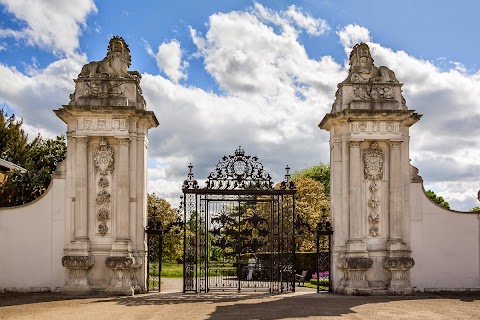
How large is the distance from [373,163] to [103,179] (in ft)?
24.7

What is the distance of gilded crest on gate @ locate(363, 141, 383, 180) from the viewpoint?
1605 cm

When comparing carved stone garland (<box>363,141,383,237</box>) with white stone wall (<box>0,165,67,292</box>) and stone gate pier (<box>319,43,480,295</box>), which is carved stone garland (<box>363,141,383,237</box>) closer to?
stone gate pier (<box>319,43,480,295</box>)

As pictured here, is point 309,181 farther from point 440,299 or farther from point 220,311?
point 220,311

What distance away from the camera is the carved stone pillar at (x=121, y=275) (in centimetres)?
1516

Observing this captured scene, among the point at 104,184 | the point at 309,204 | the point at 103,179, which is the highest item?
the point at 103,179

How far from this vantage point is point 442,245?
16.2 metres

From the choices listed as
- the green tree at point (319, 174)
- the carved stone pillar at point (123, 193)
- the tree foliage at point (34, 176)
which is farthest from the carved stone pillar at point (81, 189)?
the green tree at point (319, 174)

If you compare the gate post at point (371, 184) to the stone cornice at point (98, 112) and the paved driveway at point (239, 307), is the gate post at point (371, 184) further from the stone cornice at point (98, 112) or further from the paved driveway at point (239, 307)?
the stone cornice at point (98, 112)

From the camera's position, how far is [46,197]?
15.9 m

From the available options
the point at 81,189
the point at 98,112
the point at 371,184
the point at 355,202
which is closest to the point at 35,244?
the point at 81,189

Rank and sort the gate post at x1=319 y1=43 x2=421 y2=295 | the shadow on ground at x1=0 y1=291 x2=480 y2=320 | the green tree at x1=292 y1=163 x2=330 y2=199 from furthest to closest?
the green tree at x1=292 y1=163 x2=330 y2=199, the gate post at x1=319 y1=43 x2=421 y2=295, the shadow on ground at x1=0 y1=291 x2=480 y2=320

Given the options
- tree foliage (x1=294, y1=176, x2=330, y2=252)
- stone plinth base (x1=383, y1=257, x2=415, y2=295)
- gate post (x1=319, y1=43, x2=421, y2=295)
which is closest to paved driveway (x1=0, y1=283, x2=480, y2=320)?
stone plinth base (x1=383, y1=257, x2=415, y2=295)

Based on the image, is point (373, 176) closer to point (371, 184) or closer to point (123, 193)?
point (371, 184)

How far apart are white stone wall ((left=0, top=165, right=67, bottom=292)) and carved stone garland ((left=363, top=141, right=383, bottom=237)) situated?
8523 millimetres
